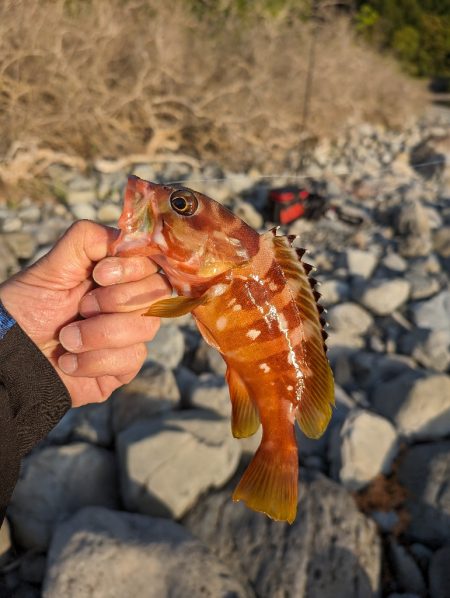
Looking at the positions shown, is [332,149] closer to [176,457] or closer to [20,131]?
[20,131]

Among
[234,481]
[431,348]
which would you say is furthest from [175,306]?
[431,348]

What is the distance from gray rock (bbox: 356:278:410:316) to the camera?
5863 millimetres

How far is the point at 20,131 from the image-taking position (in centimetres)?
821

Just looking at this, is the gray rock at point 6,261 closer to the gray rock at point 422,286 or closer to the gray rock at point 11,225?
the gray rock at point 11,225

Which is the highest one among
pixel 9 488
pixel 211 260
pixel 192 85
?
pixel 211 260

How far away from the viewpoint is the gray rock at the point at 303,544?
2.98 m

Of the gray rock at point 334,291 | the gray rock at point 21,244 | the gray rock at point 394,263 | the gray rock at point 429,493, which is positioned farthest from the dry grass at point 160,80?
the gray rock at point 429,493

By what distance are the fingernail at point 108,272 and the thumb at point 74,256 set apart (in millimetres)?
124

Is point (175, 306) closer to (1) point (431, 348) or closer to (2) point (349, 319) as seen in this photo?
(1) point (431, 348)

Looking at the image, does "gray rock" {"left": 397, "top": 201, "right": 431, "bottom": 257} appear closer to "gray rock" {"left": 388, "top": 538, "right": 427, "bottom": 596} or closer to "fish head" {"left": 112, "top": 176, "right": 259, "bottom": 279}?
"gray rock" {"left": 388, "top": 538, "right": 427, "bottom": 596}

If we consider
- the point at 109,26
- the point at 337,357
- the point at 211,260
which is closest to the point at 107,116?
the point at 109,26

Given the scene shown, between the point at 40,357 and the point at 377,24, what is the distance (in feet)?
68.9

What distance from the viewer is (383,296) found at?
5895mm

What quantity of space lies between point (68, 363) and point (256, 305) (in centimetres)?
93
